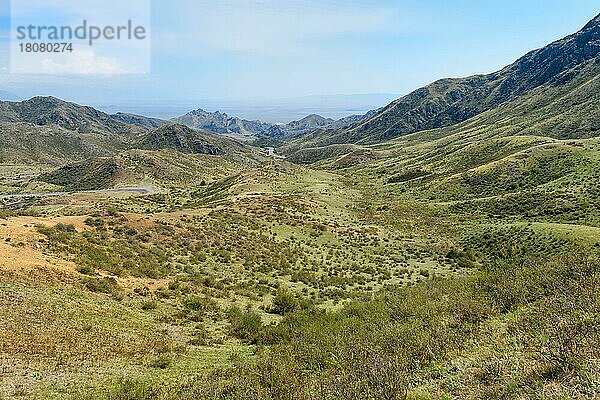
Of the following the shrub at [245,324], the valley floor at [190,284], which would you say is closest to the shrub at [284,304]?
the valley floor at [190,284]

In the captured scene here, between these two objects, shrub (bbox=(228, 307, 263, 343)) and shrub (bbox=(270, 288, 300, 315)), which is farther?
shrub (bbox=(270, 288, 300, 315))

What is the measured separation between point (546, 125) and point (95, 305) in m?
128

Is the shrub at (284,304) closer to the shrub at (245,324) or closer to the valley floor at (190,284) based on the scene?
the valley floor at (190,284)

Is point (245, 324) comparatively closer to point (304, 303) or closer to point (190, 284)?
point (304, 303)

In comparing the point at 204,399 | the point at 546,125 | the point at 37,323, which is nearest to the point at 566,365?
the point at 204,399

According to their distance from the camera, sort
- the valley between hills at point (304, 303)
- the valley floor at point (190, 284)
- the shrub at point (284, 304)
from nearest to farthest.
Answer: the valley between hills at point (304, 303) < the valley floor at point (190, 284) < the shrub at point (284, 304)

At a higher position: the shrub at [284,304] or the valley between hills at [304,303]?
the valley between hills at [304,303]

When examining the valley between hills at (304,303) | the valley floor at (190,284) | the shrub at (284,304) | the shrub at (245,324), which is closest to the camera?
the valley between hills at (304,303)

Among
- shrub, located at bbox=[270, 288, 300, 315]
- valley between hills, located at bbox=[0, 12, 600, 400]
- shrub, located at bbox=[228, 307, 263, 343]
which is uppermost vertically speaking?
valley between hills, located at bbox=[0, 12, 600, 400]

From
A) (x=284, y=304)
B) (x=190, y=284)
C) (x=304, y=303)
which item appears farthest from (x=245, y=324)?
(x=190, y=284)

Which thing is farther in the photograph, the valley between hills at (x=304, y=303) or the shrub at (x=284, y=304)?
the shrub at (x=284, y=304)

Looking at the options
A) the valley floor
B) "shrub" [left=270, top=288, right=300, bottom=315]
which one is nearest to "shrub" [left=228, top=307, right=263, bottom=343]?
the valley floor

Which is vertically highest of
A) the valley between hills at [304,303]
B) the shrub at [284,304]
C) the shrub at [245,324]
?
the valley between hills at [304,303]

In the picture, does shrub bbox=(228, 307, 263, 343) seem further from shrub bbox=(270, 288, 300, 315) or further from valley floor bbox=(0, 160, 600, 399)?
shrub bbox=(270, 288, 300, 315)
